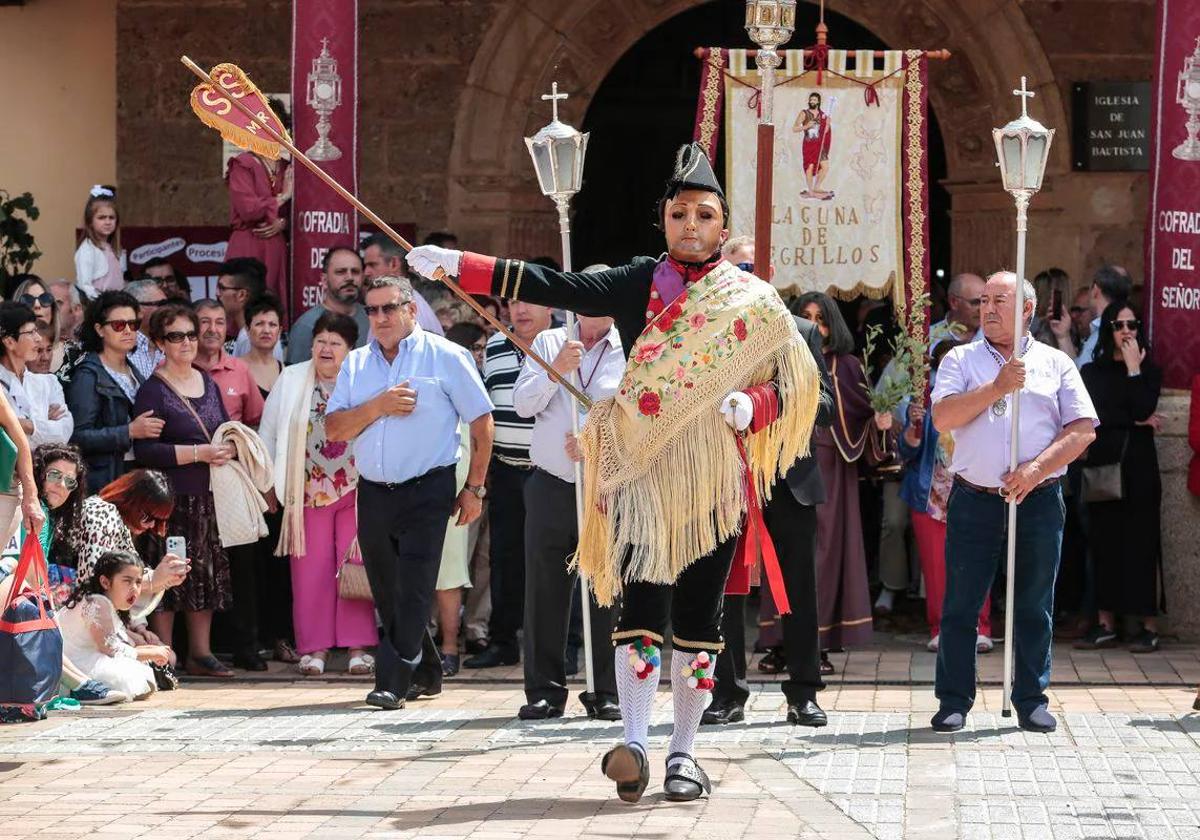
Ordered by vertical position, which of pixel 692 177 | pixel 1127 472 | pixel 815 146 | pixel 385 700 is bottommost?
pixel 385 700

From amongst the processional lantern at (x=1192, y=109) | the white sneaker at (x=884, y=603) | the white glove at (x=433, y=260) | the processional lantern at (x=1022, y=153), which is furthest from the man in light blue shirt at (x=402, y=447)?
the processional lantern at (x=1192, y=109)

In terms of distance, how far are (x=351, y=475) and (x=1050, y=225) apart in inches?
216

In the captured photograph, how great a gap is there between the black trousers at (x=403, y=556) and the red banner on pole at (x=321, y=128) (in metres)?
2.58

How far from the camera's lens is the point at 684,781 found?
22.4 ft

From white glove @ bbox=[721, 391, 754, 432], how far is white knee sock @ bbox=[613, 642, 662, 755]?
77 cm

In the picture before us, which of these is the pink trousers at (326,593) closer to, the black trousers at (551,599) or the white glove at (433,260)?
the black trousers at (551,599)

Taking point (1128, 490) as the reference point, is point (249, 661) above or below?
below

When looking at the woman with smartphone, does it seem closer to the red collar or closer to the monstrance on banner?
the monstrance on banner

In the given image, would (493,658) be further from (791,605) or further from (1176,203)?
(1176,203)

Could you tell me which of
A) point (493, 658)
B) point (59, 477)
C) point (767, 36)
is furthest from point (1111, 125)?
point (59, 477)

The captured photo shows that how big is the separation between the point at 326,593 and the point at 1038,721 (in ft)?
12.3

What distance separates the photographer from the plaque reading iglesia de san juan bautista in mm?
13938

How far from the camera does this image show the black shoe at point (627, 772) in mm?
6723

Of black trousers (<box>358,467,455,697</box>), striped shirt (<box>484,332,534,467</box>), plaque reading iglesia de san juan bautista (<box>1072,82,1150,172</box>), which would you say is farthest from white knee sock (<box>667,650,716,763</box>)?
plaque reading iglesia de san juan bautista (<box>1072,82,1150,172</box>)
